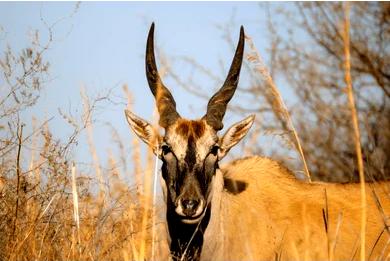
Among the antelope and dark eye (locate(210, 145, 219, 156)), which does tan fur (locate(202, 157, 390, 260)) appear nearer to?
the antelope

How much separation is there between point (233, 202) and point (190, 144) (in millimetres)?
859

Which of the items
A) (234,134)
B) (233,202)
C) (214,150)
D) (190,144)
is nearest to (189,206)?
(190,144)

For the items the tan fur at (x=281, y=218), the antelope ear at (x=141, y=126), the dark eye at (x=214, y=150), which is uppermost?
the antelope ear at (x=141, y=126)

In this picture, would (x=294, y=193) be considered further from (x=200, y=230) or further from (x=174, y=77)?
(x=174, y=77)

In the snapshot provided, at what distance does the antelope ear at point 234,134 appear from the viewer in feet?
20.6

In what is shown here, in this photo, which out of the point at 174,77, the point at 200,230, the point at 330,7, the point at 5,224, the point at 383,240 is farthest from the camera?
the point at 174,77

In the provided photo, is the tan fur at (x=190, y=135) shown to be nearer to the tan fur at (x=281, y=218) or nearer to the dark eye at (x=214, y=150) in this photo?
the dark eye at (x=214, y=150)

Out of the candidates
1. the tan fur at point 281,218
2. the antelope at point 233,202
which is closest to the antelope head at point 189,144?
the antelope at point 233,202

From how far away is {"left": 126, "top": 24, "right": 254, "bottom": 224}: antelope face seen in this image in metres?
5.42

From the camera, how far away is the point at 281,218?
6254 mm

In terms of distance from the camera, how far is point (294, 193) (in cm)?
658

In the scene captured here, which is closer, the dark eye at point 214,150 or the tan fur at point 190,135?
the tan fur at point 190,135

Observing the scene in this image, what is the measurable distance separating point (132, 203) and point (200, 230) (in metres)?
0.98

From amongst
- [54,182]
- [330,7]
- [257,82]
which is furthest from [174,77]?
[54,182]
